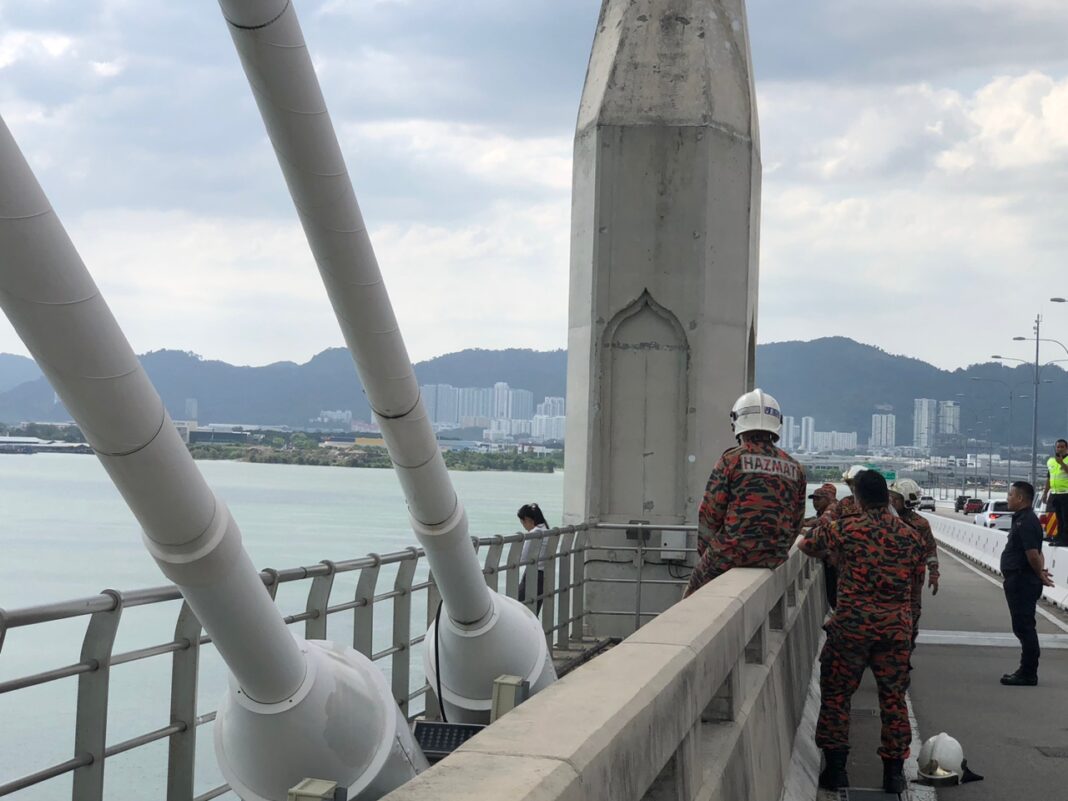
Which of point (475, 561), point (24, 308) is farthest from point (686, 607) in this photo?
point (24, 308)

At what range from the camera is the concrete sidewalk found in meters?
9.26

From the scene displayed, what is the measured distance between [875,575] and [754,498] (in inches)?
37.4

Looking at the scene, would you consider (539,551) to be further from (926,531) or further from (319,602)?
(319,602)

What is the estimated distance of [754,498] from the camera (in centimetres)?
924

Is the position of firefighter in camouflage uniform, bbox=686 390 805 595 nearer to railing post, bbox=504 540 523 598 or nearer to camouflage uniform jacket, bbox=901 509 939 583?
camouflage uniform jacket, bbox=901 509 939 583

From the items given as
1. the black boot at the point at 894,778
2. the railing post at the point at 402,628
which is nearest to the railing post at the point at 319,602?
the railing post at the point at 402,628

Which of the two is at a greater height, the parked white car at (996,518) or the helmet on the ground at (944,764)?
the helmet on the ground at (944,764)

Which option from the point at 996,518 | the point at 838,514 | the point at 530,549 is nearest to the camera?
the point at 838,514

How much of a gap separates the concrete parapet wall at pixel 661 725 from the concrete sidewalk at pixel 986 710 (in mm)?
1461

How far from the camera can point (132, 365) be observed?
4258 mm

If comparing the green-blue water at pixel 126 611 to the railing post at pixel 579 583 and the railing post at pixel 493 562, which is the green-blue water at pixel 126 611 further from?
the railing post at pixel 579 583

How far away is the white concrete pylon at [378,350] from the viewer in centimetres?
484

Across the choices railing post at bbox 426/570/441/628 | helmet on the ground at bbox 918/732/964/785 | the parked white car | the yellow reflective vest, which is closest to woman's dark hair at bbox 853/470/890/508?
helmet on the ground at bbox 918/732/964/785

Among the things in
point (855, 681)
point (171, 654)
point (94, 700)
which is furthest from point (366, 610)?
point (94, 700)
